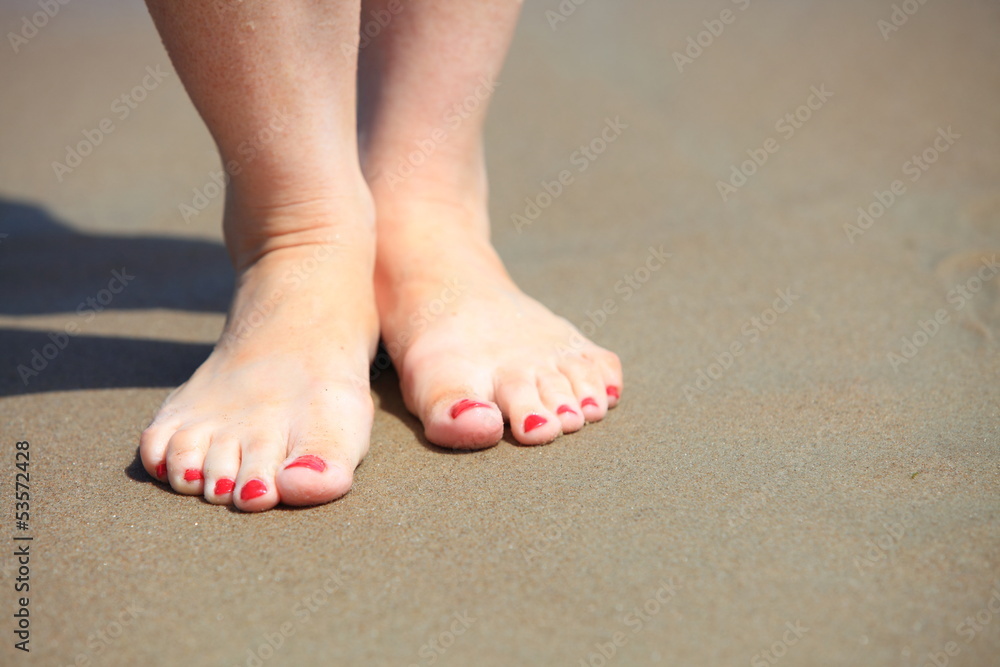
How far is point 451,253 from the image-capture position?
63.8 inches

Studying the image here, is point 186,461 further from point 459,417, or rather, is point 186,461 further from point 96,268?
point 96,268

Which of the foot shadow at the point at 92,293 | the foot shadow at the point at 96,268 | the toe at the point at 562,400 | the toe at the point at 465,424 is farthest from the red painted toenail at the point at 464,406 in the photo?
the foot shadow at the point at 96,268

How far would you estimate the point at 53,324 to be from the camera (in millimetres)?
1831

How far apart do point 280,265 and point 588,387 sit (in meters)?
0.56

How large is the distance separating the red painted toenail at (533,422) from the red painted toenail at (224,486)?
0.43 metres

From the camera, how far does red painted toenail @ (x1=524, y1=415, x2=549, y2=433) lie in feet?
Answer: 4.31

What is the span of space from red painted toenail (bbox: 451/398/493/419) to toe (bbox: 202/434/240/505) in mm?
315

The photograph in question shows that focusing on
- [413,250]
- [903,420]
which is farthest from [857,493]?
[413,250]

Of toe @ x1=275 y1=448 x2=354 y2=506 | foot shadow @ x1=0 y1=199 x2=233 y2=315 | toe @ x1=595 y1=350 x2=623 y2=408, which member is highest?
toe @ x1=595 y1=350 x2=623 y2=408

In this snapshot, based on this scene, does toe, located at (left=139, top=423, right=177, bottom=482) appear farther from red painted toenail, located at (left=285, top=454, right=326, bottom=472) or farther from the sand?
red painted toenail, located at (left=285, top=454, right=326, bottom=472)

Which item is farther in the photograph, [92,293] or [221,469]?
[92,293]

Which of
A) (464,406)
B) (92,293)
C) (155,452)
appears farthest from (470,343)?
(92,293)

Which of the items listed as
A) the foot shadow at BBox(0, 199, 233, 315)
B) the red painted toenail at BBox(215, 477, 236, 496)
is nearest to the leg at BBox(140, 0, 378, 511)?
the red painted toenail at BBox(215, 477, 236, 496)

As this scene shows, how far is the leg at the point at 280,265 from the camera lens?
47.2 inches
